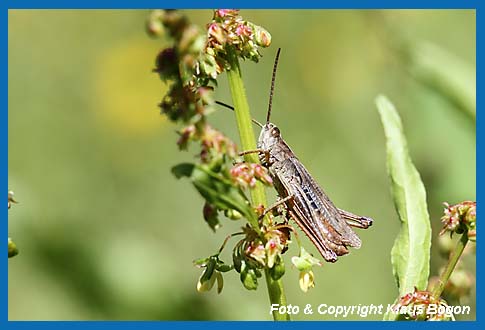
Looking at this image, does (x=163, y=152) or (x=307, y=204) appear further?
(x=163, y=152)

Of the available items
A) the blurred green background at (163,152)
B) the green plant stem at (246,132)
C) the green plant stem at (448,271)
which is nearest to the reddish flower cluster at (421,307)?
the green plant stem at (448,271)

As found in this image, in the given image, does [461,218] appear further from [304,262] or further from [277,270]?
[277,270]

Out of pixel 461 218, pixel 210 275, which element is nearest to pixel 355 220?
pixel 461 218

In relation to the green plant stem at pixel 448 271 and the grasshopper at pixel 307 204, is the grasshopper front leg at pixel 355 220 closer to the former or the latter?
the grasshopper at pixel 307 204

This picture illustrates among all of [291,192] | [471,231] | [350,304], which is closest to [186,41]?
[471,231]

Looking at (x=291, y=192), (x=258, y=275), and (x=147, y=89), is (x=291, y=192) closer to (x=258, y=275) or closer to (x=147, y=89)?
(x=258, y=275)

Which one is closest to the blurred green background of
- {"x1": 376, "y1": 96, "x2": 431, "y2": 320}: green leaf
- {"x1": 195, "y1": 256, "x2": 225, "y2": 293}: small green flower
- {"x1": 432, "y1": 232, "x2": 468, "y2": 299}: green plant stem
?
{"x1": 376, "y1": 96, "x2": 431, "y2": 320}: green leaf
